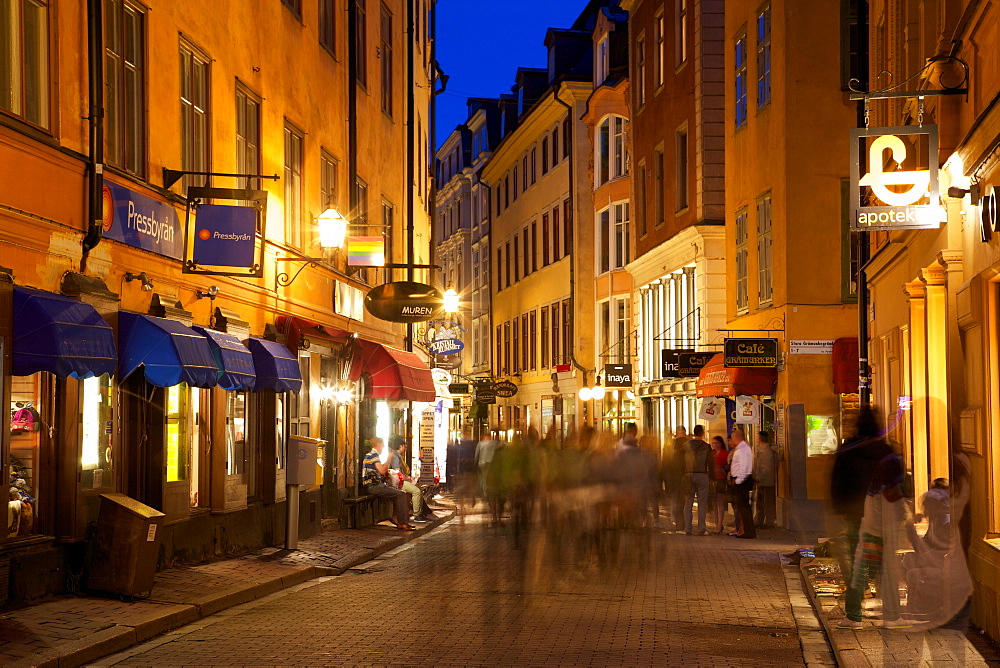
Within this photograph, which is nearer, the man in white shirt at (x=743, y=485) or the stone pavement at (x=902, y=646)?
the stone pavement at (x=902, y=646)

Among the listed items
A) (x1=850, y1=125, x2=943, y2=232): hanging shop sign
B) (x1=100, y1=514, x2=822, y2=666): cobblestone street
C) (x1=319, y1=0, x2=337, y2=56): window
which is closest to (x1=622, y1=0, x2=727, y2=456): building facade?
(x1=319, y1=0, x2=337, y2=56): window

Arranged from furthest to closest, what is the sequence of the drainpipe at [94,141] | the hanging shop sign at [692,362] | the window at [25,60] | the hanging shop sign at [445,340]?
the hanging shop sign at [445,340], the hanging shop sign at [692,362], the drainpipe at [94,141], the window at [25,60]

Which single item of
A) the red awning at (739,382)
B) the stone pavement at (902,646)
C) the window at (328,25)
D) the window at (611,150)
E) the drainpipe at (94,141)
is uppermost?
the window at (611,150)

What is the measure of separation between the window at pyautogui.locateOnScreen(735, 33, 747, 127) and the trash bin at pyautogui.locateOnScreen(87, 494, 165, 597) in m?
18.8

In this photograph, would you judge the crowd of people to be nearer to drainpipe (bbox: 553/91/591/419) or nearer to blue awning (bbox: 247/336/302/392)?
blue awning (bbox: 247/336/302/392)

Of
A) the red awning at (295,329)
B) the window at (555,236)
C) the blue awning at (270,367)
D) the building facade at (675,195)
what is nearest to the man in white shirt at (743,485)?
the building facade at (675,195)

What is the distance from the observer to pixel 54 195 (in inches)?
521

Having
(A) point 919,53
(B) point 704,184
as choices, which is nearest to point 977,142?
(A) point 919,53

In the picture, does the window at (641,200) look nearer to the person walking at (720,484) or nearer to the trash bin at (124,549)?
the person walking at (720,484)

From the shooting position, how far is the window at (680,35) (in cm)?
3294

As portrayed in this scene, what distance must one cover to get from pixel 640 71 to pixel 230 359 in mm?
23641

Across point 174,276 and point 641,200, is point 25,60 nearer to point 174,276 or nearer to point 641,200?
point 174,276

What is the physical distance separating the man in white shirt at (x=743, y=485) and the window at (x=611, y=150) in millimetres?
19470

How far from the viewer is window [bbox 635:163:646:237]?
37094 millimetres
